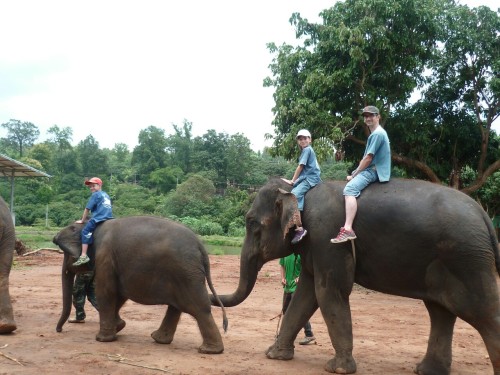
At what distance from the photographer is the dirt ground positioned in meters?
5.89

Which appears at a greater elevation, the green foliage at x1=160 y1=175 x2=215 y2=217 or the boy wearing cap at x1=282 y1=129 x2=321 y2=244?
the boy wearing cap at x1=282 y1=129 x2=321 y2=244

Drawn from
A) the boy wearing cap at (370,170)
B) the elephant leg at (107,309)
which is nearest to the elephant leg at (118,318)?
the elephant leg at (107,309)

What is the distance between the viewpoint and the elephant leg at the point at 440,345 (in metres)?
5.91

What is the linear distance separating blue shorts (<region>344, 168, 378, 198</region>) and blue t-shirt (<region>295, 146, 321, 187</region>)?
0.59 metres

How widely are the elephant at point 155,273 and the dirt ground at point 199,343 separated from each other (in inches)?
10.5

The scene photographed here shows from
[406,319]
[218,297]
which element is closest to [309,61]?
[406,319]

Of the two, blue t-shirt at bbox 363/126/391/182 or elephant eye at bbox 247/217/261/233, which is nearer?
blue t-shirt at bbox 363/126/391/182

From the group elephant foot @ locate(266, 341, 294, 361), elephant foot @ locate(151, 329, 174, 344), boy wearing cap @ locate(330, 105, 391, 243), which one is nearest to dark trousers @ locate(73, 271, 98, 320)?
elephant foot @ locate(151, 329, 174, 344)

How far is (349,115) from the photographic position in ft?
41.0

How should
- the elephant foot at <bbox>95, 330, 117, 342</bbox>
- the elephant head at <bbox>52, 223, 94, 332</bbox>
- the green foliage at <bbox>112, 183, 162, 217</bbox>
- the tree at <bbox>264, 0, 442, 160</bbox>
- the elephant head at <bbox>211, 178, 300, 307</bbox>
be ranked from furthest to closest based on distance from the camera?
the green foliage at <bbox>112, 183, 162, 217</bbox>, the tree at <bbox>264, 0, 442, 160</bbox>, the elephant head at <bbox>52, 223, 94, 332</bbox>, the elephant foot at <bbox>95, 330, 117, 342</bbox>, the elephant head at <bbox>211, 178, 300, 307</bbox>

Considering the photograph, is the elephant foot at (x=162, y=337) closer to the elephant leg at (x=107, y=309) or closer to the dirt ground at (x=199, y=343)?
the dirt ground at (x=199, y=343)

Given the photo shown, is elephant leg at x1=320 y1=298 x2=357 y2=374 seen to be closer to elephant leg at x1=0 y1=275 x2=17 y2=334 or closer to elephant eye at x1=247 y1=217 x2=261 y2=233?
elephant eye at x1=247 y1=217 x2=261 y2=233

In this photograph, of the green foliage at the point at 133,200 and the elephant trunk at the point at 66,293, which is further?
the green foliage at the point at 133,200

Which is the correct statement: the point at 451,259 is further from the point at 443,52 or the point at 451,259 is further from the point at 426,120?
the point at 443,52
